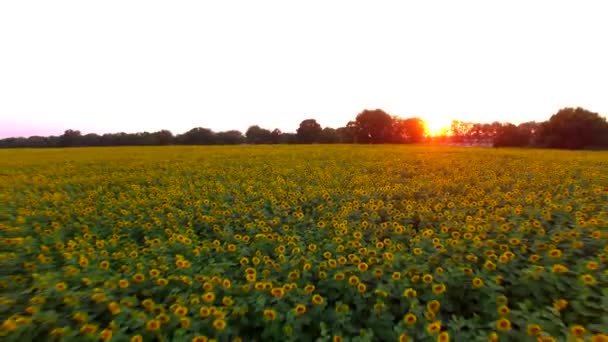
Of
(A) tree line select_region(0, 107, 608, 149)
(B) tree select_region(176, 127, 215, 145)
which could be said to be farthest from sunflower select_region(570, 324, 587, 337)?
(B) tree select_region(176, 127, 215, 145)

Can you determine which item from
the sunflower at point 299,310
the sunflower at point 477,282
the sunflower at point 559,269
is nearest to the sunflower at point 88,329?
the sunflower at point 299,310

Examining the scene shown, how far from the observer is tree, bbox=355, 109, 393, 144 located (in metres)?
61.2

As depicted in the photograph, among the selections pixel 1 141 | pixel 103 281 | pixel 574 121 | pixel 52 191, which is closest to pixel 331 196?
pixel 103 281

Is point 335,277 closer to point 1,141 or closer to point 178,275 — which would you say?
point 178,275

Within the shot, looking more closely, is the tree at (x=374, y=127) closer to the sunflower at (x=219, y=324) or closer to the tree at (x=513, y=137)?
the tree at (x=513, y=137)

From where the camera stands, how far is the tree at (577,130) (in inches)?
1693

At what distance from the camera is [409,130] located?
6638cm

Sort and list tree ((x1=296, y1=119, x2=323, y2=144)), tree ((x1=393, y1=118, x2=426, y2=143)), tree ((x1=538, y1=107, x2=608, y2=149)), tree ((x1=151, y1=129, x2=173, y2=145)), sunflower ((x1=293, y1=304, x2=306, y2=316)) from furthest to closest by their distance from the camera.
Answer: tree ((x1=393, y1=118, x2=426, y2=143)), tree ((x1=296, y1=119, x2=323, y2=144)), tree ((x1=151, y1=129, x2=173, y2=145)), tree ((x1=538, y1=107, x2=608, y2=149)), sunflower ((x1=293, y1=304, x2=306, y2=316))

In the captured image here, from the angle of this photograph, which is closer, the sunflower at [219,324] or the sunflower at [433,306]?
the sunflower at [219,324]

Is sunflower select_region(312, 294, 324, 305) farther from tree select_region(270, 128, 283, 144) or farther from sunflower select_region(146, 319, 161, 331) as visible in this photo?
tree select_region(270, 128, 283, 144)

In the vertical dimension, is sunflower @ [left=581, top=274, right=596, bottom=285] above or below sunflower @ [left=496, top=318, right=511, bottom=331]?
above

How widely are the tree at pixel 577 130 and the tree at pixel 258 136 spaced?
4291cm

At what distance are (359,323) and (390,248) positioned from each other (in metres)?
1.16

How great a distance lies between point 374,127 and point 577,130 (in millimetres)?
28849
